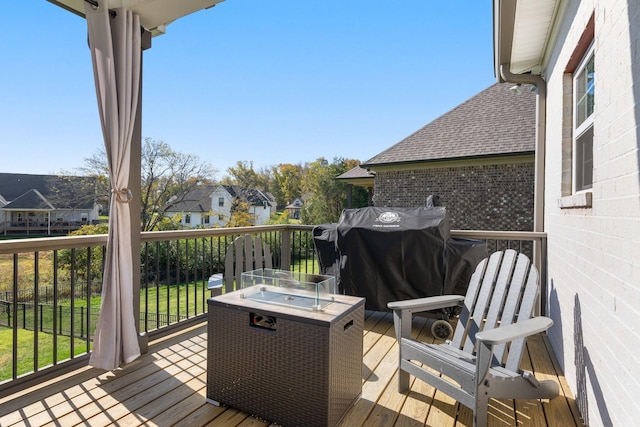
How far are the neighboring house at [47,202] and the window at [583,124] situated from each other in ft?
54.8

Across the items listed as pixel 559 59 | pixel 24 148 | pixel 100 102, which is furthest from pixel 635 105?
pixel 24 148

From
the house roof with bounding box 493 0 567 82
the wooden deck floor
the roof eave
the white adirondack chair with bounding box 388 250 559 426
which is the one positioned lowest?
the wooden deck floor

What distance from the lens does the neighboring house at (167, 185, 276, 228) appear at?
2230 centimetres

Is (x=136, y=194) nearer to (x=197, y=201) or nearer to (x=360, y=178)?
(x=360, y=178)

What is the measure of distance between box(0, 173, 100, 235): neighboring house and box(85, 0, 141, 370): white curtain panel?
1465 centimetres

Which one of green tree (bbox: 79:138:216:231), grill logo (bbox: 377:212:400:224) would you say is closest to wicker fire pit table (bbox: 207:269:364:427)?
grill logo (bbox: 377:212:400:224)

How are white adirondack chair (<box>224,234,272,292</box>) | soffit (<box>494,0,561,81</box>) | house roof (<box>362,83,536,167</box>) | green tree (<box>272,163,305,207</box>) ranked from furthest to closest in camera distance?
green tree (<box>272,163,305,207</box>) → house roof (<box>362,83,536,167</box>) → white adirondack chair (<box>224,234,272,292</box>) → soffit (<box>494,0,561,81</box>)

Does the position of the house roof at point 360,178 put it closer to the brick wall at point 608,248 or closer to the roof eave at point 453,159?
the roof eave at point 453,159

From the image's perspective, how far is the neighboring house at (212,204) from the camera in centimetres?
2230

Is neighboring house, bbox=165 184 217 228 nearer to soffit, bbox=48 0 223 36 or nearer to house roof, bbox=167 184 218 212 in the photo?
house roof, bbox=167 184 218 212

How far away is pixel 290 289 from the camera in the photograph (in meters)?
2.25

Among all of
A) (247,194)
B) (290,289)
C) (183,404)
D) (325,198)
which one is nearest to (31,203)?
(247,194)

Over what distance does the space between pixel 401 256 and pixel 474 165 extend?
6.20m

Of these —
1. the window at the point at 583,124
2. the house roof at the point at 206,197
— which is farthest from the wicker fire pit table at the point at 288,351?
the house roof at the point at 206,197
